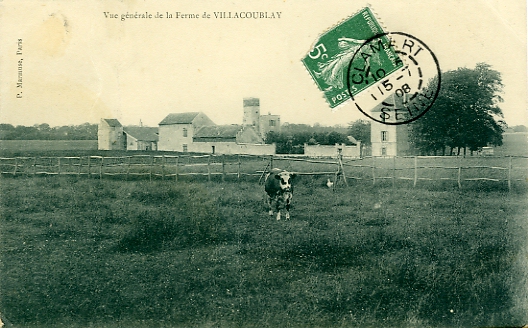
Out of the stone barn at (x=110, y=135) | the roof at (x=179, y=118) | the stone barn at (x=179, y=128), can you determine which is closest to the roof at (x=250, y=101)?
the stone barn at (x=179, y=128)

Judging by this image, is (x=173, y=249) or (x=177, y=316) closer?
(x=177, y=316)

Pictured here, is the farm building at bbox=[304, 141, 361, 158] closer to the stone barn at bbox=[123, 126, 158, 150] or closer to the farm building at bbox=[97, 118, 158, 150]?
the stone barn at bbox=[123, 126, 158, 150]

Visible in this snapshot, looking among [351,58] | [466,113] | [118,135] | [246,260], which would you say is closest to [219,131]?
[118,135]

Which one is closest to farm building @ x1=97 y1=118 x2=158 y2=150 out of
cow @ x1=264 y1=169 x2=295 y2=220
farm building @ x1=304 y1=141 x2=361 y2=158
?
cow @ x1=264 y1=169 x2=295 y2=220

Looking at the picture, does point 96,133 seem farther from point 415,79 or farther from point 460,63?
point 460,63

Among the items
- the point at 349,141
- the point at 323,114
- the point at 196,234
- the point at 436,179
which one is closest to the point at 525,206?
the point at 436,179

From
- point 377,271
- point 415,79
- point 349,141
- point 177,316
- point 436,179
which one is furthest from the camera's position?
point 436,179

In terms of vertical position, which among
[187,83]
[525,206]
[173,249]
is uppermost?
[187,83]
